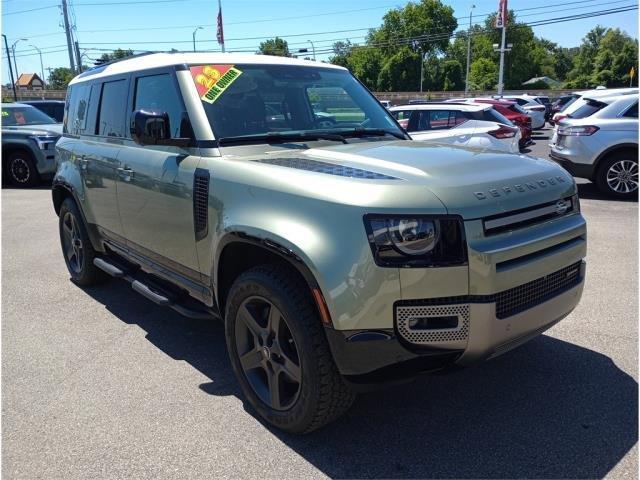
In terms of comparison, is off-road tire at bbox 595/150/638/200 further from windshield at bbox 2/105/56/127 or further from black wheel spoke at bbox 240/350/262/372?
windshield at bbox 2/105/56/127

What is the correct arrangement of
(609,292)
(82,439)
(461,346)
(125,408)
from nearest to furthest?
1. (461,346)
2. (82,439)
3. (125,408)
4. (609,292)

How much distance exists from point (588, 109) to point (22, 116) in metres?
13.1

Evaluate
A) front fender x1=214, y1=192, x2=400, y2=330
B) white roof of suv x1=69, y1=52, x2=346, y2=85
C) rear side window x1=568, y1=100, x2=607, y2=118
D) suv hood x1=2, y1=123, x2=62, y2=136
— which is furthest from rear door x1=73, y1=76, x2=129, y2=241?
rear side window x1=568, y1=100, x2=607, y2=118

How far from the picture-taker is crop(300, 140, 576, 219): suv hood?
252 cm

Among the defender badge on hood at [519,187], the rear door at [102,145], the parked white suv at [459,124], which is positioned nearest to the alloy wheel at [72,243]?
the rear door at [102,145]

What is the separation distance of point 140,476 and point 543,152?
16801 mm

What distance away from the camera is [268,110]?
376cm

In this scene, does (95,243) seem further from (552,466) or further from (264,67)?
(552,466)

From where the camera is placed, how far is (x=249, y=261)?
3.21 metres

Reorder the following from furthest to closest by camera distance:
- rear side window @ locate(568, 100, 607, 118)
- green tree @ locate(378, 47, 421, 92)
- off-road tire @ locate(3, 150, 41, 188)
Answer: green tree @ locate(378, 47, 421, 92), off-road tire @ locate(3, 150, 41, 188), rear side window @ locate(568, 100, 607, 118)

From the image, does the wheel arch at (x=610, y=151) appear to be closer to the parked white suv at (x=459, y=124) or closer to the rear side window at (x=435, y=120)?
the parked white suv at (x=459, y=124)

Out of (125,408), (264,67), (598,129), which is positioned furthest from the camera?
(598,129)

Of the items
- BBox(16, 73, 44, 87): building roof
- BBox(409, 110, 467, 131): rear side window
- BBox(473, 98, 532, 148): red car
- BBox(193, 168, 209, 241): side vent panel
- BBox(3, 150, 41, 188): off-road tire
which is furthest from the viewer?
BBox(16, 73, 44, 87): building roof

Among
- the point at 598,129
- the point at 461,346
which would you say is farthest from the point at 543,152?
the point at 461,346
